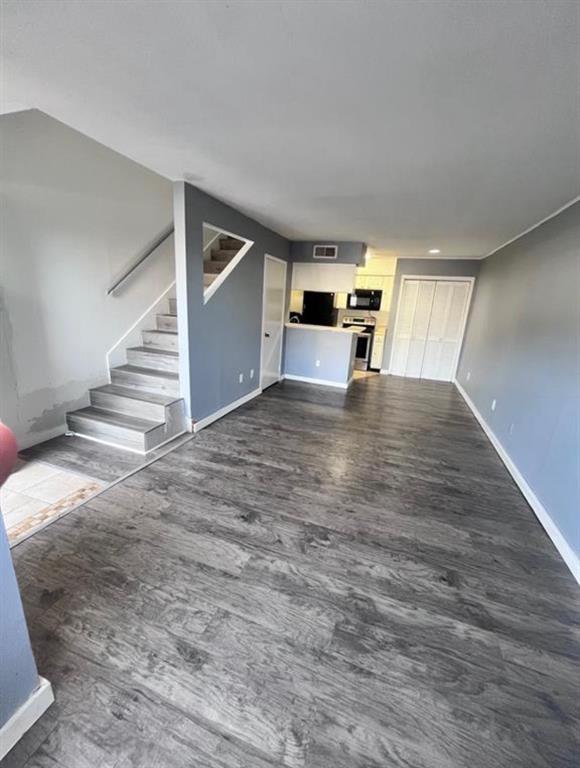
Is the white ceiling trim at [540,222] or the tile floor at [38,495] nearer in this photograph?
the tile floor at [38,495]

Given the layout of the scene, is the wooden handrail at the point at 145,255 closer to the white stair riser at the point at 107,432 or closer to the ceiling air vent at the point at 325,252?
the white stair riser at the point at 107,432

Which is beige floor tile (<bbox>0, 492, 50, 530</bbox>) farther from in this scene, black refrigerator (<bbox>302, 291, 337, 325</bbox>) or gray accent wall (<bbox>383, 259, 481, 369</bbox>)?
gray accent wall (<bbox>383, 259, 481, 369</bbox>)

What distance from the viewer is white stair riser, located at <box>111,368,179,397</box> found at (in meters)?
3.46

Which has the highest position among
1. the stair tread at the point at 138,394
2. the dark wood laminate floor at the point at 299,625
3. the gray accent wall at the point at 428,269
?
the gray accent wall at the point at 428,269

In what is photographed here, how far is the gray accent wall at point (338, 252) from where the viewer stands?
→ 515 cm

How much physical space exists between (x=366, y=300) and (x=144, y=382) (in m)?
5.40

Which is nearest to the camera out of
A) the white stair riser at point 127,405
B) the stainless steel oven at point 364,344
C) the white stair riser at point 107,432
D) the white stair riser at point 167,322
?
Answer: the white stair riser at point 107,432

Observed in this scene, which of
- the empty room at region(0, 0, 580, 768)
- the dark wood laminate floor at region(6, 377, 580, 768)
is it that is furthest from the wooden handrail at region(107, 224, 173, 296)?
the dark wood laminate floor at region(6, 377, 580, 768)

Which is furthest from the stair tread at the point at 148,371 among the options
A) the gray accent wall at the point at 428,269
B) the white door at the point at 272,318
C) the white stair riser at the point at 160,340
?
the gray accent wall at the point at 428,269

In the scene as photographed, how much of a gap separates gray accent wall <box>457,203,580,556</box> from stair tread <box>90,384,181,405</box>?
3299 mm

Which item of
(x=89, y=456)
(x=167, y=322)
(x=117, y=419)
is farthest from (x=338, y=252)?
(x=89, y=456)

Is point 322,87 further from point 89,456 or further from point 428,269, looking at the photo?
point 428,269

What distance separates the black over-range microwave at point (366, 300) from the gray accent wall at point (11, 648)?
7.17 metres

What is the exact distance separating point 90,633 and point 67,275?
116 inches
